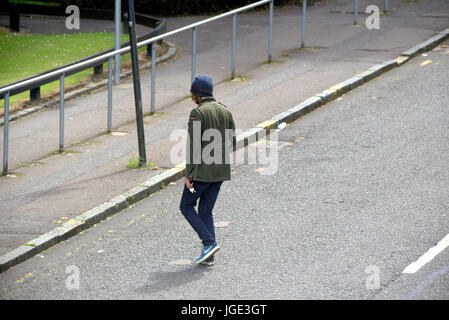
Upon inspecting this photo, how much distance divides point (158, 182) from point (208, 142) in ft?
8.96

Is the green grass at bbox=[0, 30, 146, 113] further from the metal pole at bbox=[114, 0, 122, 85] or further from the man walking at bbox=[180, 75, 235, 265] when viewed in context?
the man walking at bbox=[180, 75, 235, 265]

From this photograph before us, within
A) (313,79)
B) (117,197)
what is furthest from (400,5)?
(117,197)

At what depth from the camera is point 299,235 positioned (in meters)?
8.40

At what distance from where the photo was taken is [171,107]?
1363 cm

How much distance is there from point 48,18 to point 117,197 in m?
14.3

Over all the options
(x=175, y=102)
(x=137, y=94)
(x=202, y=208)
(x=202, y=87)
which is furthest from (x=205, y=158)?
(x=175, y=102)

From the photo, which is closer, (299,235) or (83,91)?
(299,235)

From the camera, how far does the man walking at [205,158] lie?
756 centimetres

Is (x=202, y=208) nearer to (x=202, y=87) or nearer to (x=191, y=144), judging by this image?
(x=191, y=144)

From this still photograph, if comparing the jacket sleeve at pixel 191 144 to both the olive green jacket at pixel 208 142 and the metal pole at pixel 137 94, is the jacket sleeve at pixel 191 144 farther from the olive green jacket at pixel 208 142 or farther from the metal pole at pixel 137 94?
the metal pole at pixel 137 94

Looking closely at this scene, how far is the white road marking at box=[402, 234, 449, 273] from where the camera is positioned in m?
7.44

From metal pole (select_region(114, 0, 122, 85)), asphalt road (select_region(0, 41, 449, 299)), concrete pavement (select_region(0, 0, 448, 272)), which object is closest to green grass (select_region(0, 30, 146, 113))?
metal pole (select_region(114, 0, 122, 85))

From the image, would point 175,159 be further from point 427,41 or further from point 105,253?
point 427,41

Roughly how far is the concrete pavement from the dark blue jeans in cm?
184
